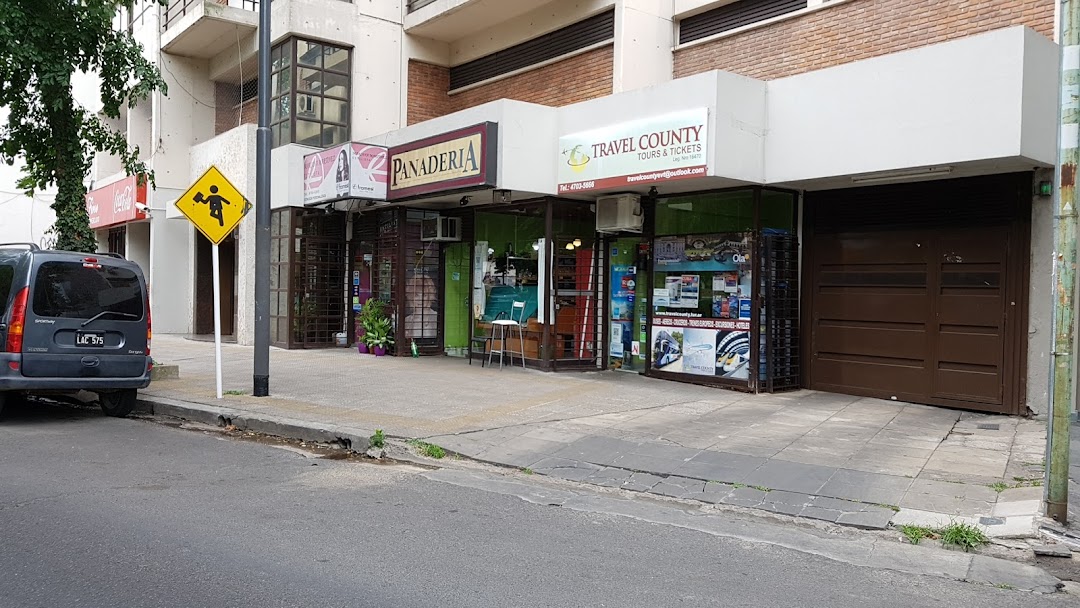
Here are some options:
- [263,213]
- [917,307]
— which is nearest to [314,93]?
[263,213]

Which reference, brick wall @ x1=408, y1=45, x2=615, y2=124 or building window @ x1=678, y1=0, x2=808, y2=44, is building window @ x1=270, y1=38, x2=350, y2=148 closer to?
brick wall @ x1=408, y1=45, x2=615, y2=124

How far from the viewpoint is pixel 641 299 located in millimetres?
13148

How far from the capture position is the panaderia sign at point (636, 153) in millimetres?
10391

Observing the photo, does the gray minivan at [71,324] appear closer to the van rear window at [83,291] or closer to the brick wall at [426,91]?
the van rear window at [83,291]

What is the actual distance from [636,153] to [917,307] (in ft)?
13.9

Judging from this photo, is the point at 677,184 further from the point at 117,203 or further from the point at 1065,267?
the point at 117,203

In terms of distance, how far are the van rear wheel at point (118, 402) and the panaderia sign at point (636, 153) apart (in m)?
6.75

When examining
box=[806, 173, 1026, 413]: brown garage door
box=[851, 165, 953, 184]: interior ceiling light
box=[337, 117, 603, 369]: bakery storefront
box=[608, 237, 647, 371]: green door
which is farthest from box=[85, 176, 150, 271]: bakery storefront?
box=[851, 165, 953, 184]: interior ceiling light

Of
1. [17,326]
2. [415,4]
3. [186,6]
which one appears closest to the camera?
[17,326]

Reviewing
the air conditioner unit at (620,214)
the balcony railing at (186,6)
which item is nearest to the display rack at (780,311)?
the air conditioner unit at (620,214)

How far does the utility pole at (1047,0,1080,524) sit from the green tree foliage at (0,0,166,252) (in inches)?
460

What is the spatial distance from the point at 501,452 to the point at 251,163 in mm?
12352

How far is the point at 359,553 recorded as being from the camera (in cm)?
486

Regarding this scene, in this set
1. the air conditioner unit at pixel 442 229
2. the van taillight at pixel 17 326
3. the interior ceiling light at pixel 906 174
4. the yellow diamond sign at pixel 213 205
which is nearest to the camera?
the van taillight at pixel 17 326
